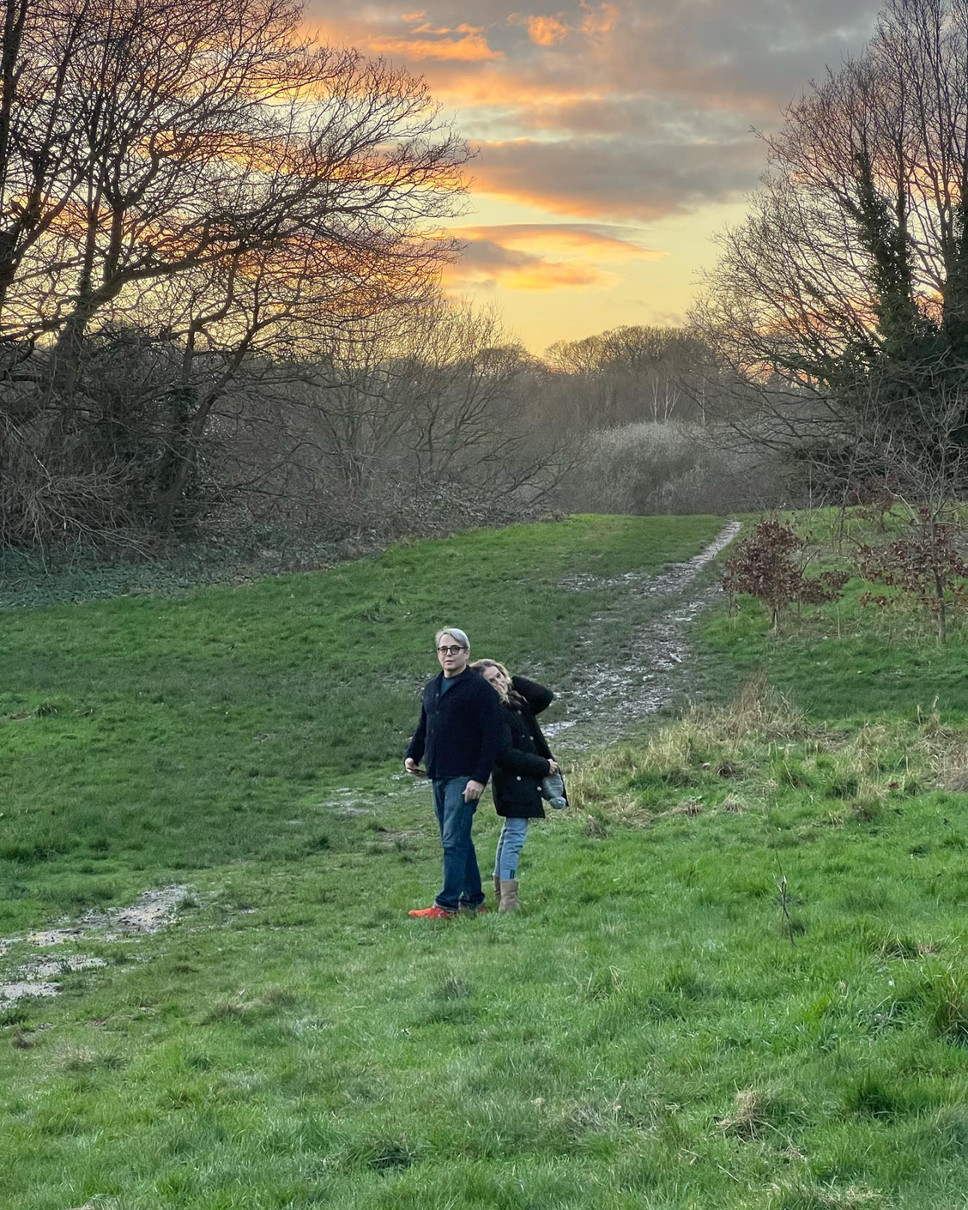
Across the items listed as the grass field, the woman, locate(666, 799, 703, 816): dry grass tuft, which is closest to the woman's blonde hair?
the woman

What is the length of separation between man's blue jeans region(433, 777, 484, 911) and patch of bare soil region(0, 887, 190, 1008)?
237 cm

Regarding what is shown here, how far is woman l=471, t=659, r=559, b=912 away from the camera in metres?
8.51

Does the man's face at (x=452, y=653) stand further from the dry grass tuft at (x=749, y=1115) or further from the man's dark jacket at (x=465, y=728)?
the dry grass tuft at (x=749, y=1115)

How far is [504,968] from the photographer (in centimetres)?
676

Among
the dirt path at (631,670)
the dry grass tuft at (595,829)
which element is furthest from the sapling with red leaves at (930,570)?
the dry grass tuft at (595,829)

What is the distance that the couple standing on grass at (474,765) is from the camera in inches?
333

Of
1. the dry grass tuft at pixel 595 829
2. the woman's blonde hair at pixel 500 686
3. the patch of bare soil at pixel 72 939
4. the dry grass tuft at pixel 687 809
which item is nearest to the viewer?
the patch of bare soil at pixel 72 939

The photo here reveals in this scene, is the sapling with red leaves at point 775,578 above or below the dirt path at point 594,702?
above

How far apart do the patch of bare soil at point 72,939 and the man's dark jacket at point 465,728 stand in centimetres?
271

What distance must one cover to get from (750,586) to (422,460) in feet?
89.2

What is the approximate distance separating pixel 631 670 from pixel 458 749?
11867 millimetres

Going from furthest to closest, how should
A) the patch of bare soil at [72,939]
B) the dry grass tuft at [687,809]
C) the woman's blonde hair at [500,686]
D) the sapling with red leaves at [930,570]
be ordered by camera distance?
the sapling with red leaves at [930,570], the dry grass tuft at [687,809], the woman's blonde hair at [500,686], the patch of bare soil at [72,939]

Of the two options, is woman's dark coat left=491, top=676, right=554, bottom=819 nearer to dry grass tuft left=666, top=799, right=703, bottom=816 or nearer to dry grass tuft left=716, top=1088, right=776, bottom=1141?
dry grass tuft left=666, top=799, right=703, bottom=816

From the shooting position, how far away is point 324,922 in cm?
895
